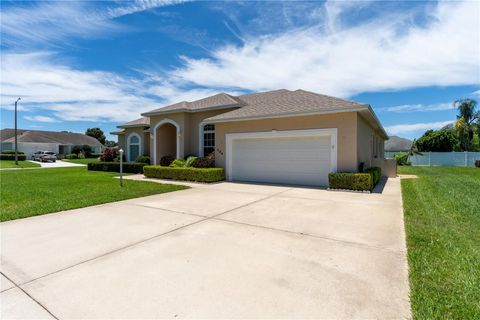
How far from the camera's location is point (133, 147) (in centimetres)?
2242

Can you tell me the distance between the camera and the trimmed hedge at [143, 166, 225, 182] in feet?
43.1

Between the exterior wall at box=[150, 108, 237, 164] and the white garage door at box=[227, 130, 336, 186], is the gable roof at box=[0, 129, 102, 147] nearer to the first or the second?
the exterior wall at box=[150, 108, 237, 164]

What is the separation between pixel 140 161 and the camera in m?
19.8

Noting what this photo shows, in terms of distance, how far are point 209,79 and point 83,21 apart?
8.50 meters

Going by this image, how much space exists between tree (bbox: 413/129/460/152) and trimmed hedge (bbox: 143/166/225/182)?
33.6 m

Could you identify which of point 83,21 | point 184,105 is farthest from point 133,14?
point 184,105

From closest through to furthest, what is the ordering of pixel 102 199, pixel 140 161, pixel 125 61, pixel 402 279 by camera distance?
pixel 402 279
pixel 102 199
pixel 125 61
pixel 140 161

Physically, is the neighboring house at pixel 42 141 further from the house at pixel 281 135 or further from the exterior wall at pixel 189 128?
the exterior wall at pixel 189 128

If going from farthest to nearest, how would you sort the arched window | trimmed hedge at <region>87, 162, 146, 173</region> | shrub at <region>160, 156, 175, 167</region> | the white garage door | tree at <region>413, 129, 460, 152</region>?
tree at <region>413, 129, 460, 152</region> < the arched window < trimmed hedge at <region>87, 162, 146, 173</region> < shrub at <region>160, 156, 175, 167</region> < the white garage door

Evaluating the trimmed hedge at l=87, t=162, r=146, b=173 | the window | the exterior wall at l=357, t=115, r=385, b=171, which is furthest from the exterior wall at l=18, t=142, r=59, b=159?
the exterior wall at l=357, t=115, r=385, b=171

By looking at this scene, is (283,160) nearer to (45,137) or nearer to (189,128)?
(189,128)

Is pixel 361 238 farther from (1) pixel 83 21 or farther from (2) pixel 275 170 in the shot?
(1) pixel 83 21

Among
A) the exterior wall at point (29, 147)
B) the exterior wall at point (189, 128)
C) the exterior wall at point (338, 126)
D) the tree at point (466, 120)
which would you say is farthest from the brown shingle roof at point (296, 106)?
the exterior wall at point (29, 147)

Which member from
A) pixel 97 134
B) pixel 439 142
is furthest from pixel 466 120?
pixel 97 134
